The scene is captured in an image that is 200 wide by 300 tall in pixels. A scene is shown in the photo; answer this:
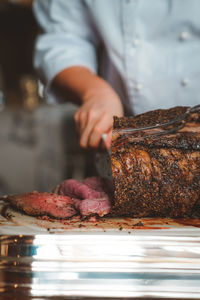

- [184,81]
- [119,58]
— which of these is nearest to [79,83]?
[119,58]

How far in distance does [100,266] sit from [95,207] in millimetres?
→ 223

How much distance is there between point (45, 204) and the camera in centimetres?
88

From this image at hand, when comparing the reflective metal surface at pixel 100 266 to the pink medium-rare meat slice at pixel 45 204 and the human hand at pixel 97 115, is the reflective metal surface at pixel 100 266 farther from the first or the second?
the human hand at pixel 97 115

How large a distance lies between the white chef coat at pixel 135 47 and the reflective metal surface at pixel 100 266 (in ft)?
1.70

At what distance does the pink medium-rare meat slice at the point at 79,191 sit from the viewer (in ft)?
3.14

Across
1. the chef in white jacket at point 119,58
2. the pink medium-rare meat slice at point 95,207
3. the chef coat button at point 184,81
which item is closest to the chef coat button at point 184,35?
the chef in white jacket at point 119,58

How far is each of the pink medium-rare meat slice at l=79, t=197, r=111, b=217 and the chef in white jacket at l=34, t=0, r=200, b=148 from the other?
0.40 m

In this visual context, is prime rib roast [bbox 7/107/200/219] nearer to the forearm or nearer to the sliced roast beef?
the sliced roast beef

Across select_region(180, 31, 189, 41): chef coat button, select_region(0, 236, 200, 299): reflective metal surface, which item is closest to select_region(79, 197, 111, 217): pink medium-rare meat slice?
select_region(0, 236, 200, 299): reflective metal surface

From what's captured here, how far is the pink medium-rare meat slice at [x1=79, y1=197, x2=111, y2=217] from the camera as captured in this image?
33.9 inches

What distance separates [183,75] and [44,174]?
6.32 ft

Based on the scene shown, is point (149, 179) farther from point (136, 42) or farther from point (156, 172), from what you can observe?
point (136, 42)

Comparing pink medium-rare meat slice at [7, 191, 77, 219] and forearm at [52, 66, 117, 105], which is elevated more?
forearm at [52, 66, 117, 105]

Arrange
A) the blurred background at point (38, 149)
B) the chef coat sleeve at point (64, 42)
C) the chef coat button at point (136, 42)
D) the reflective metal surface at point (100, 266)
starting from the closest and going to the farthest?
the reflective metal surface at point (100, 266)
the chef coat button at point (136, 42)
the chef coat sleeve at point (64, 42)
the blurred background at point (38, 149)
